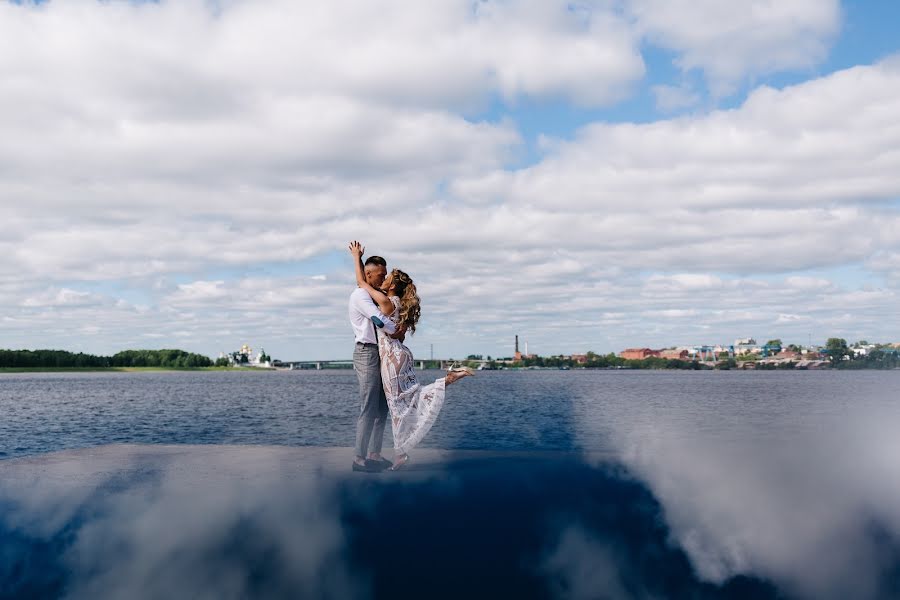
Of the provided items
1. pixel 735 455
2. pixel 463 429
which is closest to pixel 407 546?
pixel 735 455

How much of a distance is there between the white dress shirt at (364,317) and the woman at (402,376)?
125 mm

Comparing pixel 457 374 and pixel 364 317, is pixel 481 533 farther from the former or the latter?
pixel 364 317

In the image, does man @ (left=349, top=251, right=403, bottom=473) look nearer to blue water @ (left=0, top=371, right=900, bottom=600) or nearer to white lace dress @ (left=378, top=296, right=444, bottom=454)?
white lace dress @ (left=378, top=296, right=444, bottom=454)

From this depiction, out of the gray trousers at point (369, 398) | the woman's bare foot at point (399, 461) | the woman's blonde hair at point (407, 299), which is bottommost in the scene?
the woman's bare foot at point (399, 461)

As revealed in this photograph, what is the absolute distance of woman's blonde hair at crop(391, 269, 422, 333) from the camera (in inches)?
382

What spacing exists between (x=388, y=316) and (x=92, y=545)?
4.18m

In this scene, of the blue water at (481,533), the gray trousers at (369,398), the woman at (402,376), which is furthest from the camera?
the gray trousers at (369,398)

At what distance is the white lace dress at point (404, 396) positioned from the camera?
381 inches

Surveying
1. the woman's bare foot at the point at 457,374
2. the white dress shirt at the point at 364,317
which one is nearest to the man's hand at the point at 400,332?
the white dress shirt at the point at 364,317

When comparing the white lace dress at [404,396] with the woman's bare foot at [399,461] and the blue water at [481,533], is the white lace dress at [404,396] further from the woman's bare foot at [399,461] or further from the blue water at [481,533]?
the blue water at [481,533]

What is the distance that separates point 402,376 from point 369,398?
0.52m

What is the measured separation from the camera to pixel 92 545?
21.6 ft

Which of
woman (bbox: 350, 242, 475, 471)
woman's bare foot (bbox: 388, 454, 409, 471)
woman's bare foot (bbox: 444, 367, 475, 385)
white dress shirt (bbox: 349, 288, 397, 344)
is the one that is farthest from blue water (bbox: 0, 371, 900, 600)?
white dress shirt (bbox: 349, 288, 397, 344)

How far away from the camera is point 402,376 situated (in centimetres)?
981
